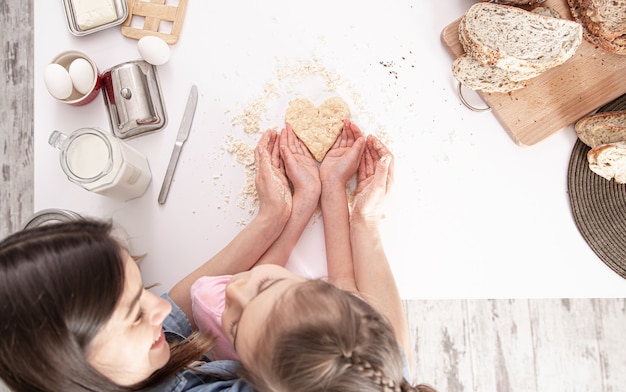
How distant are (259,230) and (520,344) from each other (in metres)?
0.79

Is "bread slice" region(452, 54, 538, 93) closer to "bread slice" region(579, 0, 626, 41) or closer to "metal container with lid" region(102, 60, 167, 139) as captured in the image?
"bread slice" region(579, 0, 626, 41)

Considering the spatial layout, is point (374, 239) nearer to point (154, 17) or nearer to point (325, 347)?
point (325, 347)

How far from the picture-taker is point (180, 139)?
925 mm

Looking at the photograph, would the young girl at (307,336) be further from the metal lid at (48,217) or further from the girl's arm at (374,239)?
the metal lid at (48,217)

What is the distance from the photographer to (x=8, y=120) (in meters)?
1.07

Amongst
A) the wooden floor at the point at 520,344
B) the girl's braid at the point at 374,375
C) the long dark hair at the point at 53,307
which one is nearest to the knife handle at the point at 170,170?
the long dark hair at the point at 53,307

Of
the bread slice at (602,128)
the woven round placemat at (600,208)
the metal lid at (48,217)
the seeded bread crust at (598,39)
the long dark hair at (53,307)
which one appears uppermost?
the metal lid at (48,217)

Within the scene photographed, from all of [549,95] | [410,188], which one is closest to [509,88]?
[549,95]

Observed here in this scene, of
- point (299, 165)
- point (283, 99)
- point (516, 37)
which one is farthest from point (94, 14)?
point (516, 37)

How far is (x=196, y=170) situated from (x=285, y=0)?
0.41 meters

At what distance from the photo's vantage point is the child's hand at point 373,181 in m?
0.90

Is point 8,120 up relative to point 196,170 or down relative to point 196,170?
up

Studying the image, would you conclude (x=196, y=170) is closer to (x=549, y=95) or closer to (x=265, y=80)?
(x=265, y=80)

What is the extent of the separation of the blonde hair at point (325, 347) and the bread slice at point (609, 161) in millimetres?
555
